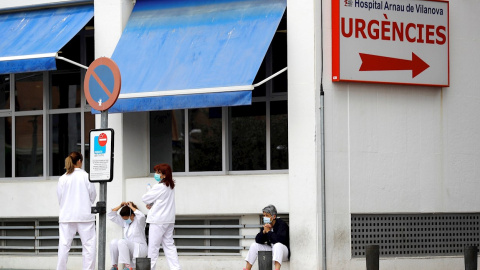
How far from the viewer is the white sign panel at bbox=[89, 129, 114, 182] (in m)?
11.7

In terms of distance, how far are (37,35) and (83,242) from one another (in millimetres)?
4736

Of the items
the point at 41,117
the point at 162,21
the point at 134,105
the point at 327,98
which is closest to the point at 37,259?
the point at 41,117

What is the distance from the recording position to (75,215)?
13945 millimetres

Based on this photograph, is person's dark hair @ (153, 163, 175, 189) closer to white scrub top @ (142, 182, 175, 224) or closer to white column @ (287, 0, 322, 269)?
white scrub top @ (142, 182, 175, 224)

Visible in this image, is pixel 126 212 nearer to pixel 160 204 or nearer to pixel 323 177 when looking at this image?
pixel 160 204

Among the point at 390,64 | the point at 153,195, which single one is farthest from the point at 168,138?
the point at 390,64

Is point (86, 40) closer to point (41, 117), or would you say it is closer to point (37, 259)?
point (41, 117)

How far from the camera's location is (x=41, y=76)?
1828 centimetres

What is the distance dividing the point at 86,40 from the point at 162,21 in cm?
211

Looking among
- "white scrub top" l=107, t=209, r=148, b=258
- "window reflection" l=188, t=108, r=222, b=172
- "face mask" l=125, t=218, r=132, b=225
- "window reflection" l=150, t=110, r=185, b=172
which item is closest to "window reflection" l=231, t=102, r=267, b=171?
"window reflection" l=188, t=108, r=222, b=172

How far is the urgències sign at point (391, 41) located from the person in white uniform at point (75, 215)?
438 cm

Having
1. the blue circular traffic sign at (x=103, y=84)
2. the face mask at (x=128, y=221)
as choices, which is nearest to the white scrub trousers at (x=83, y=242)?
the face mask at (x=128, y=221)

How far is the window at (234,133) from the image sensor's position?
16.4m

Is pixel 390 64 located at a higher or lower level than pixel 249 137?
higher
